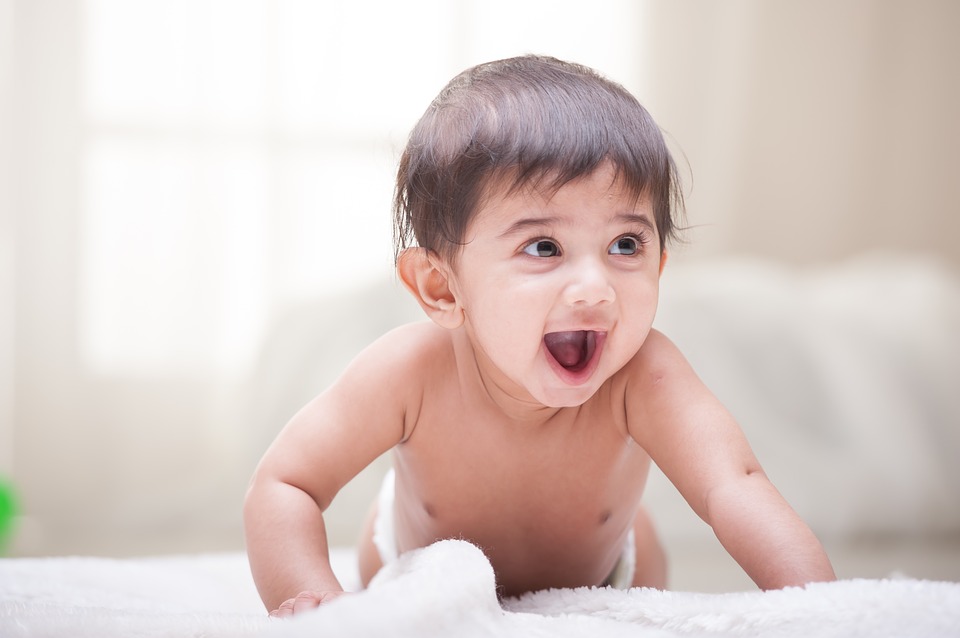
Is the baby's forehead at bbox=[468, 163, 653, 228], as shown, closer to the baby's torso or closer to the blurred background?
the baby's torso

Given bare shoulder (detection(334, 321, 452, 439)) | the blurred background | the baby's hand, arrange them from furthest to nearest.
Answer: the blurred background
bare shoulder (detection(334, 321, 452, 439))
the baby's hand

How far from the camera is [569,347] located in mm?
770

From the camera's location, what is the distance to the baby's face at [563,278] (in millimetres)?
703

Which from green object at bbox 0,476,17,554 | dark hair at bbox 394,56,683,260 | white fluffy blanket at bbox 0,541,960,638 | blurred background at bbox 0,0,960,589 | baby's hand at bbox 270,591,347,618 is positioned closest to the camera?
white fluffy blanket at bbox 0,541,960,638

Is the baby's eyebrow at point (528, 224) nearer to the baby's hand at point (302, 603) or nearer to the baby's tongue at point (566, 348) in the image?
the baby's tongue at point (566, 348)

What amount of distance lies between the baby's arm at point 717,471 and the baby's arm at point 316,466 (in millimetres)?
208

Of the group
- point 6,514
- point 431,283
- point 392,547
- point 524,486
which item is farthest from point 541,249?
point 6,514

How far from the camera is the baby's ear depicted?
2.62 feet

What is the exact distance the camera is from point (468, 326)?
31.9 inches

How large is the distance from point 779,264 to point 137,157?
4.53 ft

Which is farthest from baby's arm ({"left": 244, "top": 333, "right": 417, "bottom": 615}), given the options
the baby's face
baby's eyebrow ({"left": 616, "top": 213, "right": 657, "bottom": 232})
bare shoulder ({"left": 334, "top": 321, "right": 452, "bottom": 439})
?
baby's eyebrow ({"left": 616, "top": 213, "right": 657, "bottom": 232})

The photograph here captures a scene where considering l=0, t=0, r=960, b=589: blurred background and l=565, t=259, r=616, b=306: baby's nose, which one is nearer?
l=565, t=259, r=616, b=306: baby's nose

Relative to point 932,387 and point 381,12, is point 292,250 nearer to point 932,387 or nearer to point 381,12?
point 381,12

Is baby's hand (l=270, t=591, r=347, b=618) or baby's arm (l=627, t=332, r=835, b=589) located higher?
baby's arm (l=627, t=332, r=835, b=589)
